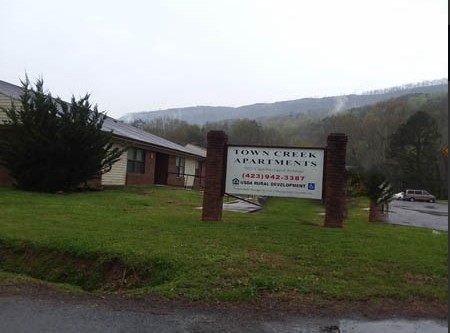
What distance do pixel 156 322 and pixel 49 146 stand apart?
14.9m

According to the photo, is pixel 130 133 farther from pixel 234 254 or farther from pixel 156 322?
pixel 156 322

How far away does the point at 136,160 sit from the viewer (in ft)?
93.0

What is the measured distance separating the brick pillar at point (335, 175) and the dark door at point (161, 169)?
20893mm

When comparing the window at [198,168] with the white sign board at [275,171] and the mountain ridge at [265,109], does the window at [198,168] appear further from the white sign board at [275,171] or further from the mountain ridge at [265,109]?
the mountain ridge at [265,109]

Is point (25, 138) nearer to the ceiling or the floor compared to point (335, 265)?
nearer to the ceiling

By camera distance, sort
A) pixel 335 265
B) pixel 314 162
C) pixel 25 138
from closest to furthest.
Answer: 1. pixel 335 265
2. pixel 314 162
3. pixel 25 138

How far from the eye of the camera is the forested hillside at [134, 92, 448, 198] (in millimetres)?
73312

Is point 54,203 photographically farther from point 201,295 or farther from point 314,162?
point 201,295

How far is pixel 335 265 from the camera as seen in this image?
7801 millimetres

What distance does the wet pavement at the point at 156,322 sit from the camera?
198 inches

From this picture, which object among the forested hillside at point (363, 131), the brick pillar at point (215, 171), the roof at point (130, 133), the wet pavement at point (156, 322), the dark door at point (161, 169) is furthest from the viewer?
the forested hillside at point (363, 131)

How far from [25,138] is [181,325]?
15.2 metres

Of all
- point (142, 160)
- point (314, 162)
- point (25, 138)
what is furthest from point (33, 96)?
point (314, 162)

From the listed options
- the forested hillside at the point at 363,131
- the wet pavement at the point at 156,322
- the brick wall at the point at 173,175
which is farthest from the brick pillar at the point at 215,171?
the forested hillside at the point at 363,131
